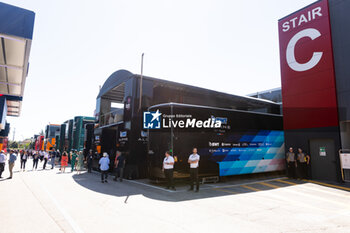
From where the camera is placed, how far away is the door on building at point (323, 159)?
11516 millimetres

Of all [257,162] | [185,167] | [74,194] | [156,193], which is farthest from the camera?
[257,162]

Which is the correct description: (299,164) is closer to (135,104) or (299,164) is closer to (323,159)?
(323,159)

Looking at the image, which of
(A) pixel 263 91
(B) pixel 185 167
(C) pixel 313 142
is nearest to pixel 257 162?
(C) pixel 313 142

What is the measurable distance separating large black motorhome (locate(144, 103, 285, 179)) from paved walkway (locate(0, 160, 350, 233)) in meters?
1.90

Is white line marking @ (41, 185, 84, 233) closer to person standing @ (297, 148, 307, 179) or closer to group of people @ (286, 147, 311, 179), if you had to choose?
group of people @ (286, 147, 311, 179)

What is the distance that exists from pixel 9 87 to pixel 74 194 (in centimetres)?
711

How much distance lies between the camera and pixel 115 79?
15.9 meters

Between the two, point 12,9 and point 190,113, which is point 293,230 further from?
point 12,9

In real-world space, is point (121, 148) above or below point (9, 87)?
below

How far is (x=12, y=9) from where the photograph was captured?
5988 mm

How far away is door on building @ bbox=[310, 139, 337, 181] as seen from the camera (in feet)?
37.8

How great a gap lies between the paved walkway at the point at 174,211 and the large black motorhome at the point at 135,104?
4.65 m

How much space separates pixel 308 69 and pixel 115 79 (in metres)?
12.5

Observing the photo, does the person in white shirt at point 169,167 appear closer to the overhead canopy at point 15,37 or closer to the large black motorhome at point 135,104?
the large black motorhome at point 135,104
